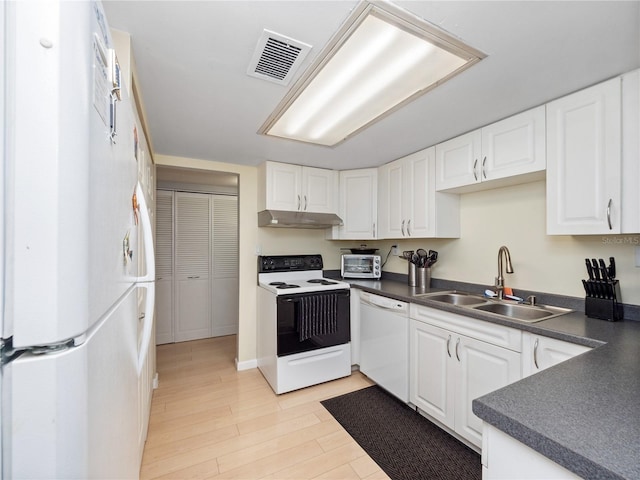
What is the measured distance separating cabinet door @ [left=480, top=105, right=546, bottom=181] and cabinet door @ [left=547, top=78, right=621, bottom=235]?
0.17 feet

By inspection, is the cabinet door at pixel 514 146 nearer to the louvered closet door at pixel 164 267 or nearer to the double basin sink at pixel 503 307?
the double basin sink at pixel 503 307

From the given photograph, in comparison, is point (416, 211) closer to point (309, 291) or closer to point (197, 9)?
point (309, 291)

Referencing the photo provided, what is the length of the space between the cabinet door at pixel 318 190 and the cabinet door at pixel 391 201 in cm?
54

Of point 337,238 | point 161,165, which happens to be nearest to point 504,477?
point 337,238

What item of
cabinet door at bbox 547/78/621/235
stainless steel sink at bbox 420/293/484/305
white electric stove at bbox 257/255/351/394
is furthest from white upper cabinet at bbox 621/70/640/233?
white electric stove at bbox 257/255/351/394

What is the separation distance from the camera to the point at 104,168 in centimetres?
54

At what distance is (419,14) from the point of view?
1.03 meters

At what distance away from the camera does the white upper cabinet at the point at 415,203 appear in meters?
2.42

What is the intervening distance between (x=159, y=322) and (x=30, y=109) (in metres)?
3.96

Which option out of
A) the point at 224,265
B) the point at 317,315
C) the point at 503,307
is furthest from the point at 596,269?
the point at 224,265

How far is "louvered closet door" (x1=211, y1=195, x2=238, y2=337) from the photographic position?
161 inches

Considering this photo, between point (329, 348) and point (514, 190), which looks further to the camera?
point (329, 348)

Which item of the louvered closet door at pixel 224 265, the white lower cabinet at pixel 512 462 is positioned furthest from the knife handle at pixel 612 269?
the louvered closet door at pixel 224 265

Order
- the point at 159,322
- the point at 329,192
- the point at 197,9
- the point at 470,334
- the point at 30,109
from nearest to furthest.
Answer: the point at 30,109 < the point at 197,9 < the point at 470,334 < the point at 329,192 < the point at 159,322
